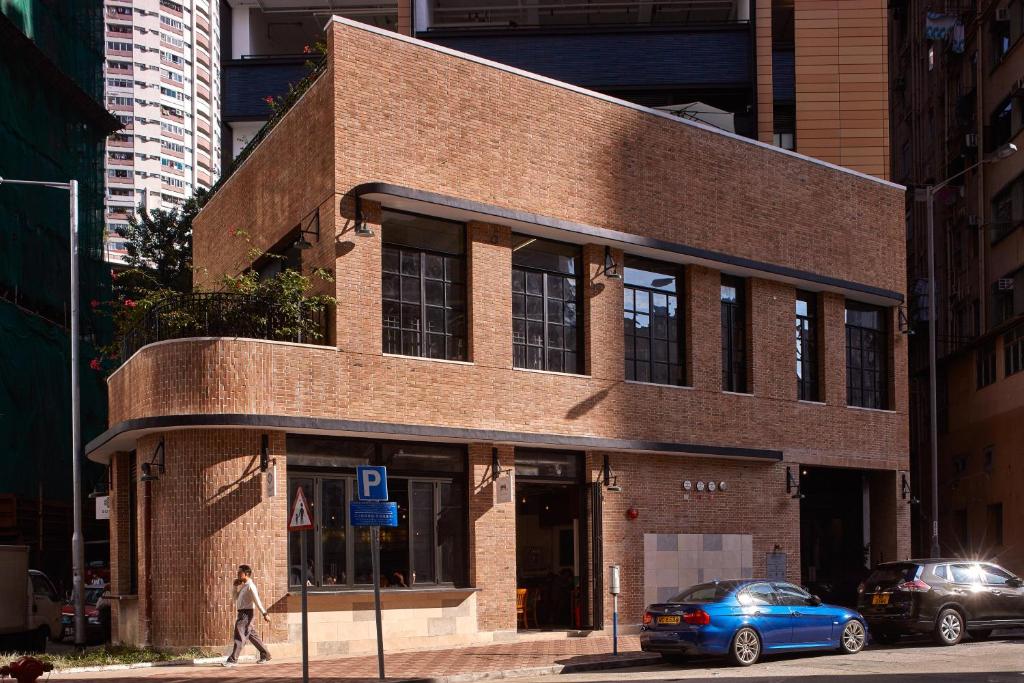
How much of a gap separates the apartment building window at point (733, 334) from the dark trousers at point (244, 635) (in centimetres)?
1231

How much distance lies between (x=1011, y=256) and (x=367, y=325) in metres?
27.5

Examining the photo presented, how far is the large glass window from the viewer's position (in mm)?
22062

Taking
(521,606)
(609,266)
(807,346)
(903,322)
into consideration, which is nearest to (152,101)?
(903,322)

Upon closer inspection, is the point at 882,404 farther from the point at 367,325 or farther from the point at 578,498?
the point at 367,325

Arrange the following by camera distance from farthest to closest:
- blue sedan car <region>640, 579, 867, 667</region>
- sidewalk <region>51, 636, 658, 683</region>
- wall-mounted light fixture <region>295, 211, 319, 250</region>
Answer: wall-mounted light fixture <region>295, 211, 319, 250</region> < blue sedan car <region>640, 579, 867, 667</region> < sidewalk <region>51, 636, 658, 683</region>

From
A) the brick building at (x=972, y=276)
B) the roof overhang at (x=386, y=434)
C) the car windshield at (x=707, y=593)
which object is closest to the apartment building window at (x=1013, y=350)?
the brick building at (x=972, y=276)

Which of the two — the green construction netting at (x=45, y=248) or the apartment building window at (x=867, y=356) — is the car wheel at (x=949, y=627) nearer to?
the apartment building window at (x=867, y=356)

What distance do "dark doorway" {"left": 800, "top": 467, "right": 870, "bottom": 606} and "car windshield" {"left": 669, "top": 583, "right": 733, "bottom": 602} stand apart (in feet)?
35.1

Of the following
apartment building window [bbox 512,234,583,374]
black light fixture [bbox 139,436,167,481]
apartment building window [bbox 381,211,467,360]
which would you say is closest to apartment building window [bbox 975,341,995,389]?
apartment building window [bbox 512,234,583,374]

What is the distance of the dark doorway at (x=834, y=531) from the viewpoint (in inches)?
1238

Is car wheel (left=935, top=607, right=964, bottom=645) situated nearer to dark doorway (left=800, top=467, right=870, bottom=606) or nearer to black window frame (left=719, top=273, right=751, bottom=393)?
black window frame (left=719, top=273, right=751, bottom=393)

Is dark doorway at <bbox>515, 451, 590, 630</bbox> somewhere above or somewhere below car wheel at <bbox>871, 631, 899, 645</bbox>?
above

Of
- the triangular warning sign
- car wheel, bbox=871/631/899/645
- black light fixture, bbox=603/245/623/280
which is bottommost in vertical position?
car wheel, bbox=871/631/899/645

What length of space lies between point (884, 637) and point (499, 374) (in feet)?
27.3
